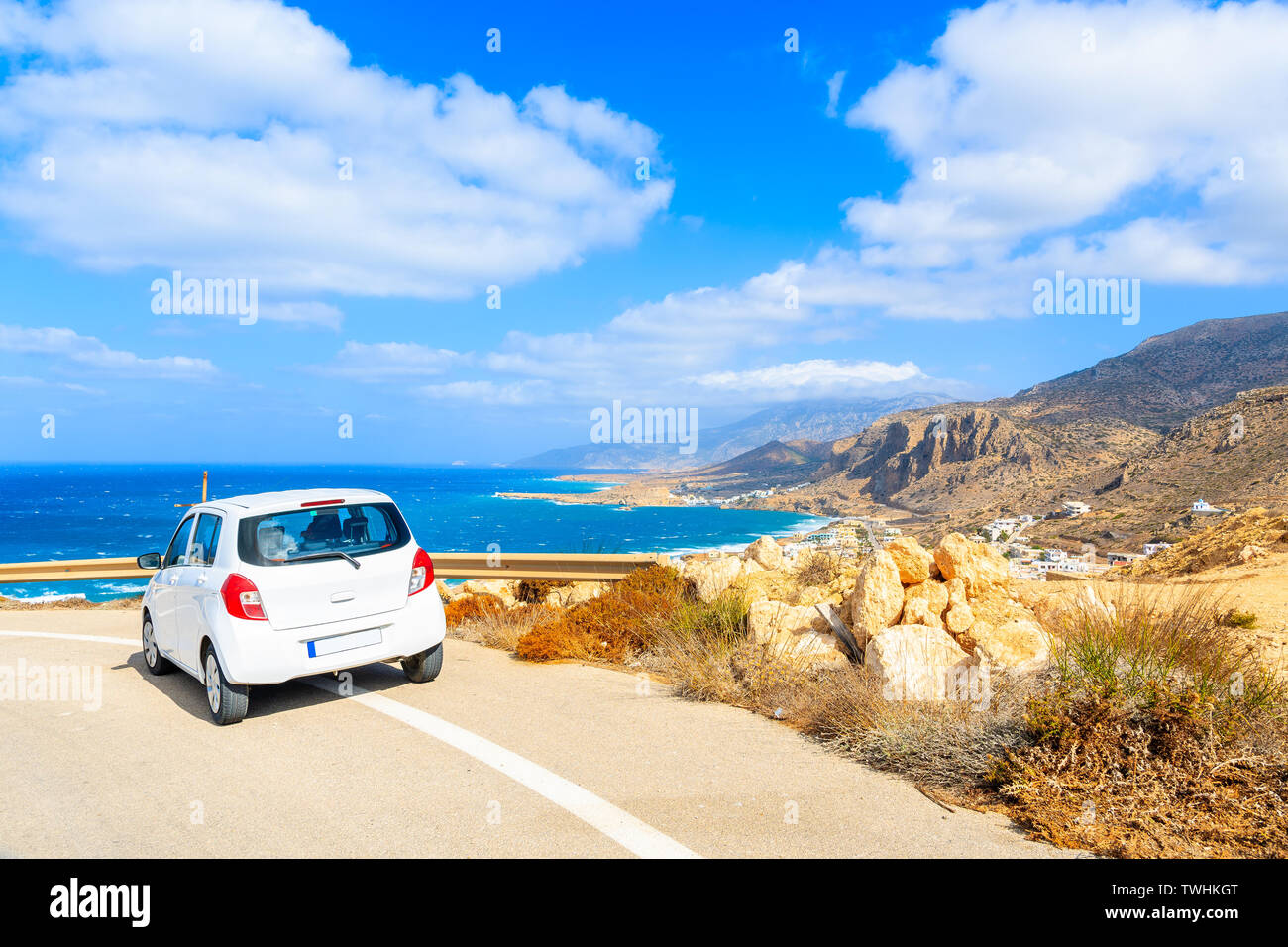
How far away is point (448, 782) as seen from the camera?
451 cm

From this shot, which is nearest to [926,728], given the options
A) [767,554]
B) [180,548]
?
[767,554]

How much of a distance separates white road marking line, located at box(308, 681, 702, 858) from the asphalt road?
0.6 inches

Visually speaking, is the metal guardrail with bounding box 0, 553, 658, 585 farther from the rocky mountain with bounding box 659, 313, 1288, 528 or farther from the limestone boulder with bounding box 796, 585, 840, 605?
the rocky mountain with bounding box 659, 313, 1288, 528

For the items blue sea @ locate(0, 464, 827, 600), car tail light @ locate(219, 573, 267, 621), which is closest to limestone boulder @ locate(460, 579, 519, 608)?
car tail light @ locate(219, 573, 267, 621)

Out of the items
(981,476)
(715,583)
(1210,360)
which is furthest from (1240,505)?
(1210,360)

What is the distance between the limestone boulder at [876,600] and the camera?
6.46 m

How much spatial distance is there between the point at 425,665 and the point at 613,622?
232cm

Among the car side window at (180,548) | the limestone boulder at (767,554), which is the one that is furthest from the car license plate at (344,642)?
the limestone boulder at (767,554)

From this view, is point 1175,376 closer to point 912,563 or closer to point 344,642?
point 912,563

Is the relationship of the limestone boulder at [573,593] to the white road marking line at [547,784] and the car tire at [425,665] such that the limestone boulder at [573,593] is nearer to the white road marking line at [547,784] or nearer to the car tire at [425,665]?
the car tire at [425,665]
